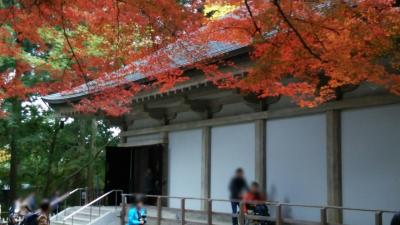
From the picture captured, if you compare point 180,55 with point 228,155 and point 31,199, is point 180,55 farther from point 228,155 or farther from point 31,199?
point 31,199

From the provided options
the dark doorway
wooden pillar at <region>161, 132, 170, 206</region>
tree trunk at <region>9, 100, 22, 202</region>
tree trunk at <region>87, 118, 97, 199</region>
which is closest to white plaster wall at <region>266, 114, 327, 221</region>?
wooden pillar at <region>161, 132, 170, 206</region>

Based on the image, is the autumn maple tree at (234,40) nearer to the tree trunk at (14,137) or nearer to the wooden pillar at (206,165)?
the wooden pillar at (206,165)

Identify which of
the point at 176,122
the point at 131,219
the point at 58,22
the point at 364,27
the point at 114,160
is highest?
the point at 58,22

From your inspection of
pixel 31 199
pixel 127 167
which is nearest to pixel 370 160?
pixel 31 199

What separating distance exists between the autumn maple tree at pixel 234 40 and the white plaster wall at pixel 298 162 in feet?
Answer: 2.76

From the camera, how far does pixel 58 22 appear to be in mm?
9336

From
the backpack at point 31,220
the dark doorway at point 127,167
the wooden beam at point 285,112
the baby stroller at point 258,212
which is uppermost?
the wooden beam at point 285,112

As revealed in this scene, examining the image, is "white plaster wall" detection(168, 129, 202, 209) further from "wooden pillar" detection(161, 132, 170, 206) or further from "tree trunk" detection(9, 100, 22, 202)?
"tree trunk" detection(9, 100, 22, 202)

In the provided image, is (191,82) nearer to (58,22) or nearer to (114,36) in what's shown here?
(114,36)

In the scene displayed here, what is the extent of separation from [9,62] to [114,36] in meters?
9.22

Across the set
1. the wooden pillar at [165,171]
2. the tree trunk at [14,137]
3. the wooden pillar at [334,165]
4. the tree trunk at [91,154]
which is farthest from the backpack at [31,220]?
the tree trunk at [91,154]

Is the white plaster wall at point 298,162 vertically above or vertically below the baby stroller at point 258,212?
above

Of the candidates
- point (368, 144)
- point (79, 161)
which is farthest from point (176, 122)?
point (79, 161)

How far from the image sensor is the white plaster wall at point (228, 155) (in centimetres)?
1245
